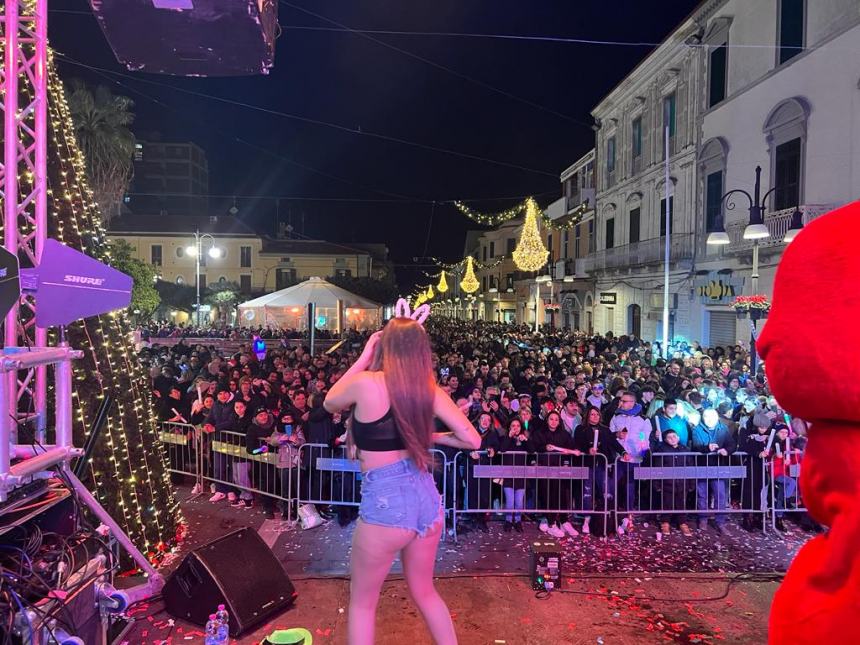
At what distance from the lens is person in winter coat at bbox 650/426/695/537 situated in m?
6.68

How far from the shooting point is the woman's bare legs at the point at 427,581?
9.45 feet

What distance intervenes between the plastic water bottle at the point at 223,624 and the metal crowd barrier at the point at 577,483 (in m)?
2.57

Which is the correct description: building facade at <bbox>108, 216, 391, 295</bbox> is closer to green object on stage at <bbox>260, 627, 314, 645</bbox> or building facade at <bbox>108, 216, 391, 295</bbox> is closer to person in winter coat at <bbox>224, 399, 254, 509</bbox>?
person in winter coat at <bbox>224, 399, 254, 509</bbox>

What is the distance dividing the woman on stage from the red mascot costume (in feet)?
5.35

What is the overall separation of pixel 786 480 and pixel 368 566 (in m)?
6.17

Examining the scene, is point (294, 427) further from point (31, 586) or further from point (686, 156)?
point (686, 156)

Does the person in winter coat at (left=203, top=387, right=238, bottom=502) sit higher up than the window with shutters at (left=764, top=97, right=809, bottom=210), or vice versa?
the window with shutters at (left=764, top=97, right=809, bottom=210)

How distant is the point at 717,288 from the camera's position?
2031cm

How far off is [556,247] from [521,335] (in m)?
17.3

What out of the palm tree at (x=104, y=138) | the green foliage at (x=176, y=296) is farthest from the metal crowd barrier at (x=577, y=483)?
the green foliage at (x=176, y=296)

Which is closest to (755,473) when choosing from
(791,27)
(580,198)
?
(791,27)

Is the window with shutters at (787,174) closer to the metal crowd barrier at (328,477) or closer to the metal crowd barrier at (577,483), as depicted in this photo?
the metal crowd barrier at (577,483)

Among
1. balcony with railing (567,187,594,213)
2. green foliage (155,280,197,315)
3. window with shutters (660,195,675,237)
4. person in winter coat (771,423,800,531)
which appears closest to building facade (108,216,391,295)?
green foliage (155,280,197,315)

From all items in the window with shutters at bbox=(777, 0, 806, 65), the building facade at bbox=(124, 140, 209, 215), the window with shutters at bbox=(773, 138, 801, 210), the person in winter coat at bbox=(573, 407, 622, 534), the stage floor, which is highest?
the building facade at bbox=(124, 140, 209, 215)
